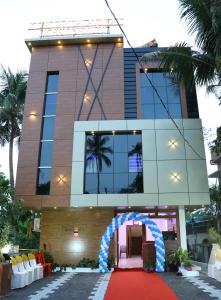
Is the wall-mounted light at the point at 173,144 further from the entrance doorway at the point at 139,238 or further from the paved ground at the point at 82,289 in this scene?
the paved ground at the point at 82,289

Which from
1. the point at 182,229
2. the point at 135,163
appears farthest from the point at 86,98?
the point at 182,229

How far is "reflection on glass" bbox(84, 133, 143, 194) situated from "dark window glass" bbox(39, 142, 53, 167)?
215 centimetres

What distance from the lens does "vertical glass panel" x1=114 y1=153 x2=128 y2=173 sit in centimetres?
1708

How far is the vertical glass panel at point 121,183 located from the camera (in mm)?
16562

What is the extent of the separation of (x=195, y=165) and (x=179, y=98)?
15.2 ft

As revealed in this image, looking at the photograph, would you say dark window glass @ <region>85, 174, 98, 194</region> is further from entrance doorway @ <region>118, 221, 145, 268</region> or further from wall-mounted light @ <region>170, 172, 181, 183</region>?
entrance doorway @ <region>118, 221, 145, 268</region>

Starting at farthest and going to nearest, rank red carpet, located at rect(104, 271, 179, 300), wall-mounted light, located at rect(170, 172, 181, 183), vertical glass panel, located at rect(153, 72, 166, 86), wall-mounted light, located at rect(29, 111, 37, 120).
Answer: vertical glass panel, located at rect(153, 72, 166, 86), wall-mounted light, located at rect(29, 111, 37, 120), wall-mounted light, located at rect(170, 172, 181, 183), red carpet, located at rect(104, 271, 179, 300)

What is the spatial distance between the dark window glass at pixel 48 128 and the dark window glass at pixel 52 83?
1960mm

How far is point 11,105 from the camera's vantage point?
22.4m

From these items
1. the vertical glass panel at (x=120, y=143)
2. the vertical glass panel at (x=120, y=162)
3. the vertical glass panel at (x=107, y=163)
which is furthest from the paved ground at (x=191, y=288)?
the vertical glass panel at (x=120, y=143)

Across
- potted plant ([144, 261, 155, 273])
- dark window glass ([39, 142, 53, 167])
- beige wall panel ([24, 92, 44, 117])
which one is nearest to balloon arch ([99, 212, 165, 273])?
potted plant ([144, 261, 155, 273])

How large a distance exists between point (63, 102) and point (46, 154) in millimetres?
3247

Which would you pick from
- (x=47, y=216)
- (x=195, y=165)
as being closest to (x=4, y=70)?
(x=47, y=216)

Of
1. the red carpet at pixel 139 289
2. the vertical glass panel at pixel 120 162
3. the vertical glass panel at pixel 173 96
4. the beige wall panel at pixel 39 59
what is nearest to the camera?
the red carpet at pixel 139 289
